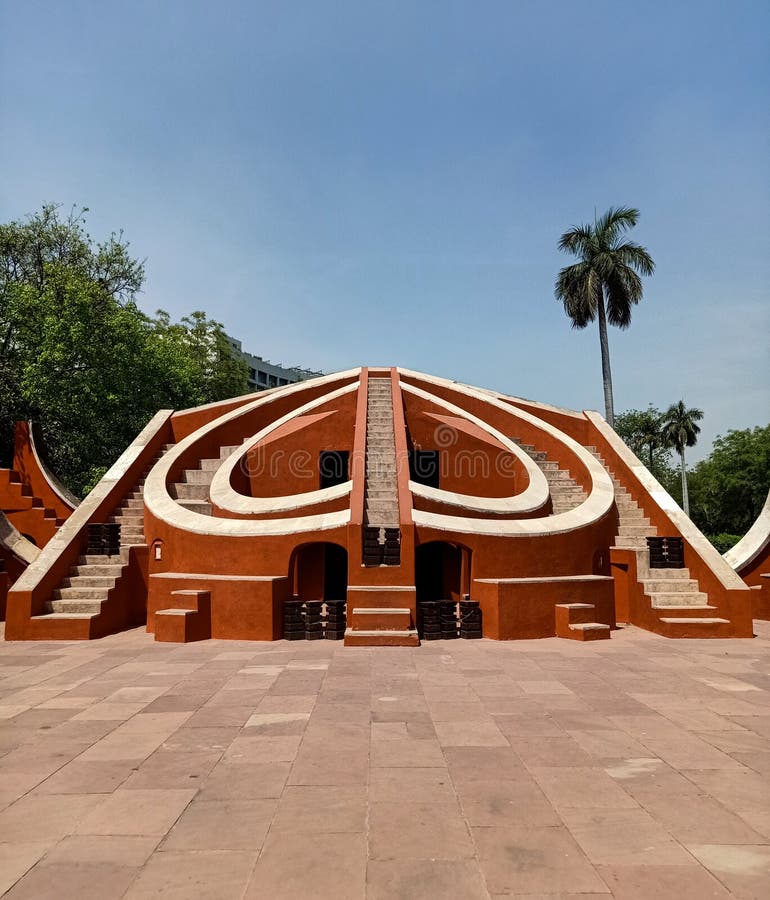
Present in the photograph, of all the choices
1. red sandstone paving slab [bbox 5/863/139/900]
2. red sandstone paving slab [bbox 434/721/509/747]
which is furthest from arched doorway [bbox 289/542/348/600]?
red sandstone paving slab [bbox 5/863/139/900]

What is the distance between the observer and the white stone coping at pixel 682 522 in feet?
34.4

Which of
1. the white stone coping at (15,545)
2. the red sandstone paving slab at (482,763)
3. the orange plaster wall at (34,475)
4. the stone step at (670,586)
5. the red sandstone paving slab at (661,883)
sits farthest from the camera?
the orange plaster wall at (34,475)

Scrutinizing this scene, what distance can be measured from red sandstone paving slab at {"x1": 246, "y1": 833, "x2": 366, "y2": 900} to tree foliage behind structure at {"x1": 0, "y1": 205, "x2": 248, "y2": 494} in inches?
739

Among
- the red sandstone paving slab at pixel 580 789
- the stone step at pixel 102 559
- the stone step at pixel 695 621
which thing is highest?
the stone step at pixel 102 559

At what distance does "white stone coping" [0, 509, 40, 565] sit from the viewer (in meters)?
13.2

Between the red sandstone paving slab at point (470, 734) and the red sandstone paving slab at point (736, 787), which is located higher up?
the red sandstone paving slab at point (470, 734)

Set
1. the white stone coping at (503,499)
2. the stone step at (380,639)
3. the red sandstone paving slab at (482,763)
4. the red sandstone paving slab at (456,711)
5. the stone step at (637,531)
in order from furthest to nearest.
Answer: the stone step at (637,531), the white stone coping at (503,499), the stone step at (380,639), the red sandstone paving slab at (456,711), the red sandstone paving slab at (482,763)

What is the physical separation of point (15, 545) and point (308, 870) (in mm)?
13337

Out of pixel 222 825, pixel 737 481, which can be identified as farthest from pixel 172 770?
pixel 737 481

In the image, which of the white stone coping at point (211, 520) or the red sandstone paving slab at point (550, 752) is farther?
the white stone coping at point (211, 520)

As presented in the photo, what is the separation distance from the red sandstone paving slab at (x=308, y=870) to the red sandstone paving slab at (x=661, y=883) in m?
1.30

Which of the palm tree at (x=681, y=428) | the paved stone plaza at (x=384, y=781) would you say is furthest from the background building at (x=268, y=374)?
the paved stone plaza at (x=384, y=781)

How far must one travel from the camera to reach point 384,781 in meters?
4.24

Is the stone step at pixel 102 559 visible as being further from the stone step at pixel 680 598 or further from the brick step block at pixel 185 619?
the stone step at pixel 680 598
